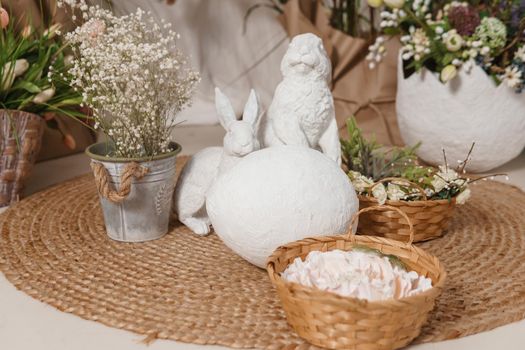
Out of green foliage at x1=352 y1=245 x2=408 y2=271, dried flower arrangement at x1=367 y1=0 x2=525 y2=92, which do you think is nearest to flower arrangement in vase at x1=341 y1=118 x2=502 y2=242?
green foliage at x1=352 y1=245 x2=408 y2=271

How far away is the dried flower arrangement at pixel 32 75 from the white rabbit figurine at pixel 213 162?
1.16 ft

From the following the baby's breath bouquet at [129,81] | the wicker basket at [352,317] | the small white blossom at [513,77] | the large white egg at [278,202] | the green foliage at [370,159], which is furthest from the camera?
the small white blossom at [513,77]

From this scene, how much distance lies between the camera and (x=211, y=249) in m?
1.54

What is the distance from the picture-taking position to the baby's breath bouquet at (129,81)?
1427 millimetres

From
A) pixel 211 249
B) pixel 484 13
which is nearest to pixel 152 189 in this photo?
pixel 211 249

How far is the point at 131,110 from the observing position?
148 cm

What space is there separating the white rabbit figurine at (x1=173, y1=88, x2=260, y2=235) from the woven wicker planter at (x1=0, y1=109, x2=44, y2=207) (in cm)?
46

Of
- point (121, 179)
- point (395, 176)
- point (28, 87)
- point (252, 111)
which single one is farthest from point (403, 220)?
point (28, 87)

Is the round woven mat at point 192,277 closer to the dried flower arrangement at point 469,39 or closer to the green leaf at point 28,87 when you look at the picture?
the green leaf at point 28,87

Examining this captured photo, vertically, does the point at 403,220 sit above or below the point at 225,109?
below

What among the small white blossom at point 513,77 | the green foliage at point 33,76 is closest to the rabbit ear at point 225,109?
the green foliage at point 33,76

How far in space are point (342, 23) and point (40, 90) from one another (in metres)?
1.35

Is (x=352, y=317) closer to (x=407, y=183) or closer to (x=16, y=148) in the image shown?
(x=407, y=183)

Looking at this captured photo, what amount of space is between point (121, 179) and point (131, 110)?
0.52ft
